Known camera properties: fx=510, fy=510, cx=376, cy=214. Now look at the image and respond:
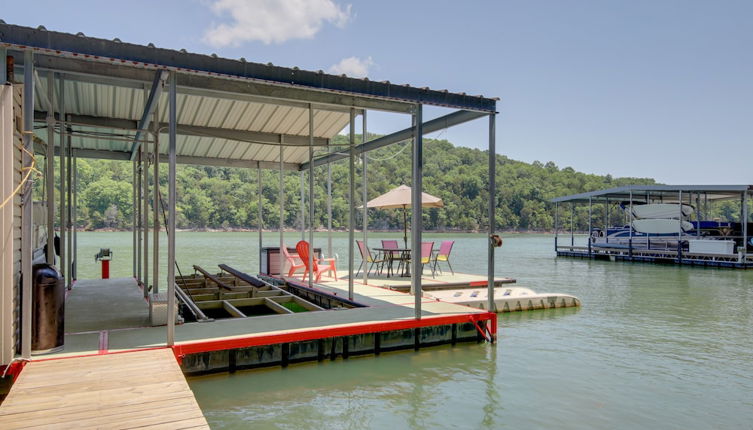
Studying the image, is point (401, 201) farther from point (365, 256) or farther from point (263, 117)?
point (263, 117)

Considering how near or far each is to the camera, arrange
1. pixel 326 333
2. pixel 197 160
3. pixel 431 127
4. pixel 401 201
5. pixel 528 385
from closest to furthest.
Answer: pixel 528 385
pixel 326 333
pixel 431 127
pixel 197 160
pixel 401 201

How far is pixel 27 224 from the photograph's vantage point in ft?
13.8

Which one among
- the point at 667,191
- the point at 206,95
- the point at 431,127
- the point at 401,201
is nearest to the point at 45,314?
the point at 206,95

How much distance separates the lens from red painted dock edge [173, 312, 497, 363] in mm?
4867

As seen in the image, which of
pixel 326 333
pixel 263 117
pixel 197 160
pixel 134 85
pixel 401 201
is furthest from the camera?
pixel 401 201

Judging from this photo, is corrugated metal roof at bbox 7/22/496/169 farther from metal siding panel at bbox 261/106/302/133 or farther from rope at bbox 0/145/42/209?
rope at bbox 0/145/42/209

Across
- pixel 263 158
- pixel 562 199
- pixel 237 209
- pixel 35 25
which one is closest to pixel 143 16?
pixel 263 158

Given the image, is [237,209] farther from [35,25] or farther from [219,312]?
[35,25]

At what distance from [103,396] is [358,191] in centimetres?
5325

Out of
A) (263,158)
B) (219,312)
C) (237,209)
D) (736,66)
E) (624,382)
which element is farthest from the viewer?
(237,209)

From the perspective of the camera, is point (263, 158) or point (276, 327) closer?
point (276, 327)

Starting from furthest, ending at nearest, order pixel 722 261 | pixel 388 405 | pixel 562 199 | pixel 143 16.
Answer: pixel 562 199, pixel 722 261, pixel 143 16, pixel 388 405

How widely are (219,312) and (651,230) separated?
900 inches

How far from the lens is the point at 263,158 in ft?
38.1
